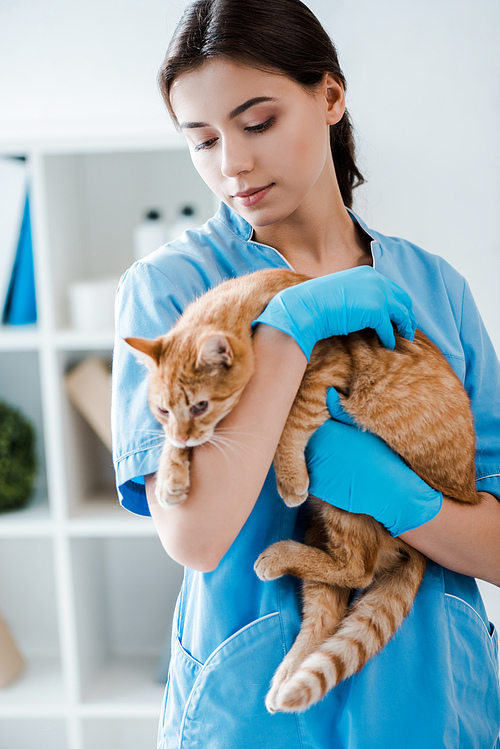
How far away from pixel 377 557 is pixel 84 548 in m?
1.33

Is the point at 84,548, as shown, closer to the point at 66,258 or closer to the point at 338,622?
the point at 66,258

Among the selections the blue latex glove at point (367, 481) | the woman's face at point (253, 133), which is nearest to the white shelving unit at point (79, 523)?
the woman's face at point (253, 133)

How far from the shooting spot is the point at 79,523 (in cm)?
192

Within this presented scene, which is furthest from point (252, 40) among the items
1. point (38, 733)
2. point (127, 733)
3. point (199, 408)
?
point (38, 733)

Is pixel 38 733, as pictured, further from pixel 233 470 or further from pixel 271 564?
pixel 233 470

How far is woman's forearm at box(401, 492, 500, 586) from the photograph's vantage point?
97cm

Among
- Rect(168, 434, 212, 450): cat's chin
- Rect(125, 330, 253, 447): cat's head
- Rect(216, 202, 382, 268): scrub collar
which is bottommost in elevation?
Rect(168, 434, 212, 450): cat's chin

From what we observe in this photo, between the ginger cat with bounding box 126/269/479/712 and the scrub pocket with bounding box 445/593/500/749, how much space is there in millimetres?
98

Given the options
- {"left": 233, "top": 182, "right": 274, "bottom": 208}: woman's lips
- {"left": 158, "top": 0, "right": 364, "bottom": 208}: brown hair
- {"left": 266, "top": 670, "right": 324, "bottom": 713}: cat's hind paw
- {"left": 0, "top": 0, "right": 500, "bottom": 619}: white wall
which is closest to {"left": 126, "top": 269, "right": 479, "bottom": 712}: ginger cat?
{"left": 266, "top": 670, "right": 324, "bottom": 713}: cat's hind paw

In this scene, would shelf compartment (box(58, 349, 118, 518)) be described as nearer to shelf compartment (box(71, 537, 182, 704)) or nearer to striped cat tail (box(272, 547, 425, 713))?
shelf compartment (box(71, 537, 182, 704))

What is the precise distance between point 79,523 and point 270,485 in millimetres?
1134

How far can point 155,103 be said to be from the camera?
209 cm

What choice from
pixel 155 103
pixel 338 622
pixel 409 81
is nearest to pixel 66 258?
pixel 155 103

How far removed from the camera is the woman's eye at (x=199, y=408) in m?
0.90
